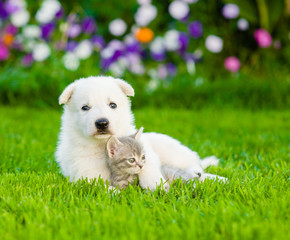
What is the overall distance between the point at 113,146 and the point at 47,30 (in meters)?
5.35

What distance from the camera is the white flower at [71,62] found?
24.5 feet

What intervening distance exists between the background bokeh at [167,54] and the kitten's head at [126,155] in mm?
4198

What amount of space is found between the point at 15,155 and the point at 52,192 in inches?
54.6

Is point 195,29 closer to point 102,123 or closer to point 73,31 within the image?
point 73,31

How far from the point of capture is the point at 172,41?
7.92 m

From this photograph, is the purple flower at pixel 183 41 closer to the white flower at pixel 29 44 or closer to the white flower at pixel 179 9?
the white flower at pixel 179 9

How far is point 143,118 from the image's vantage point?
6.13 meters

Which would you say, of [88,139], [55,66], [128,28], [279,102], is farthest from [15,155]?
[128,28]

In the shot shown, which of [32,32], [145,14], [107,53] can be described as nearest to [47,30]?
[32,32]

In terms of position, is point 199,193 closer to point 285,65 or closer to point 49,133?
point 49,133

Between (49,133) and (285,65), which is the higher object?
(285,65)

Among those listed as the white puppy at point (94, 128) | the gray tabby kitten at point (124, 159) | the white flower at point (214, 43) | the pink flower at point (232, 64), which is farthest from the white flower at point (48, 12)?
the gray tabby kitten at point (124, 159)

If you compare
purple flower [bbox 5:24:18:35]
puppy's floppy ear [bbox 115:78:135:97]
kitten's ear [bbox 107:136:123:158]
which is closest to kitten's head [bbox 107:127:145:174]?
kitten's ear [bbox 107:136:123:158]

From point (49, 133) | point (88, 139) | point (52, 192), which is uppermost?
point (88, 139)
